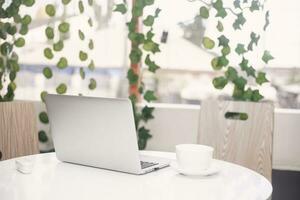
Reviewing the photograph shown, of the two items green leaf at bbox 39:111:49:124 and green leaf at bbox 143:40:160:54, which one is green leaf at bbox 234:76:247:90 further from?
green leaf at bbox 39:111:49:124

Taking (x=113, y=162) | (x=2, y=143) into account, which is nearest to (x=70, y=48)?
(x=2, y=143)

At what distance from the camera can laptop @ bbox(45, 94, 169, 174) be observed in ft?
4.10

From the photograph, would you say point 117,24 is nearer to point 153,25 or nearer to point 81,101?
point 153,25

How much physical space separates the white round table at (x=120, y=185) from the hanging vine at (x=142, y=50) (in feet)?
4.36

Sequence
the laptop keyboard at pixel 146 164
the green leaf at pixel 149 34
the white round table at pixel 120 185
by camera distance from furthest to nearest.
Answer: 1. the green leaf at pixel 149 34
2. the laptop keyboard at pixel 146 164
3. the white round table at pixel 120 185

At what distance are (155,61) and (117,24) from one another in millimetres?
407

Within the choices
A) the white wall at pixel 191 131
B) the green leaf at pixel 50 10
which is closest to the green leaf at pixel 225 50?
the white wall at pixel 191 131

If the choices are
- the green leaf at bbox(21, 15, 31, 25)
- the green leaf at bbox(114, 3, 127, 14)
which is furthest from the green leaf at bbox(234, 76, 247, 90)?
the green leaf at bbox(21, 15, 31, 25)

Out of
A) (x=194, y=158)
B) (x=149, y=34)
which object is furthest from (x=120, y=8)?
(x=194, y=158)

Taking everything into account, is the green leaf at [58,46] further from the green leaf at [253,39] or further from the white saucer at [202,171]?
the white saucer at [202,171]

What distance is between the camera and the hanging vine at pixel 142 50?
8.93ft

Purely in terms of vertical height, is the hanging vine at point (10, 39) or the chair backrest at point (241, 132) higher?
the hanging vine at point (10, 39)

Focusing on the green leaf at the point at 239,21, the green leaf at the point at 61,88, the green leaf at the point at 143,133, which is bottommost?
the green leaf at the point at 143,133

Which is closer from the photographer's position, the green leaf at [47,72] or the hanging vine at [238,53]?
the hanging vine at [238,53]
